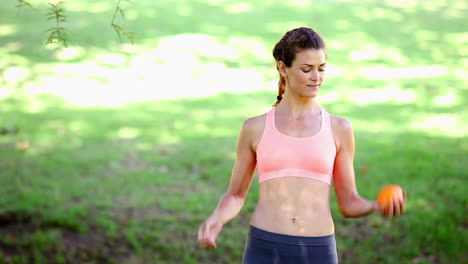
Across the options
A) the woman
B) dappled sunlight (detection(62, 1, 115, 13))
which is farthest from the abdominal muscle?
dappled sunlight (detection(62, 1, 115, 13))

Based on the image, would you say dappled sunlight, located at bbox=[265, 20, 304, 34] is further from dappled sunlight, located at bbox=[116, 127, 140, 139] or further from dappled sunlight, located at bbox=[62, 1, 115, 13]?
dappled sunlight, located at bbox=[116, 127, 140, 139]

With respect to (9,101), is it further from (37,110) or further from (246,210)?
(246,210)

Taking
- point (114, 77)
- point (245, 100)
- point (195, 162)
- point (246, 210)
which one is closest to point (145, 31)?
point (114, 77)

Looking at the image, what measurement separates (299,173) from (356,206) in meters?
0.27

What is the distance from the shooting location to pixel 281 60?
2.79 meters

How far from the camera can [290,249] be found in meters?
2.64

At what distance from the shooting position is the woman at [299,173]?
2.65m

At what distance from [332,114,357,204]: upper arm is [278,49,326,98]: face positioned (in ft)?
0.56

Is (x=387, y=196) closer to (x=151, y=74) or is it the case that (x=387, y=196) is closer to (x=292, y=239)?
(x=292, y=239)

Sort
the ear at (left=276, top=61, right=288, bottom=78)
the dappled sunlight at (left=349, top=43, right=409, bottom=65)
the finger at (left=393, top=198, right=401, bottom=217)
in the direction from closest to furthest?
1. the finger at (left=393, top=198, right=401, bottom=217)
2. the ear at (left=276, top=61, right=288, bottom=78)
3. the dappled sunlight at (left=349, top=43, right=409, bottom=65)

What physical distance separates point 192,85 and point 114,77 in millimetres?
1362

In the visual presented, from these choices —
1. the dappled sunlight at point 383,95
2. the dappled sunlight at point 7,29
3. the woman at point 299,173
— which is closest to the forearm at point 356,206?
the woman at point 299,173

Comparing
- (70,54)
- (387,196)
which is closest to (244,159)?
(387,196)

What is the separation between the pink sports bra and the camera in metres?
2.66
